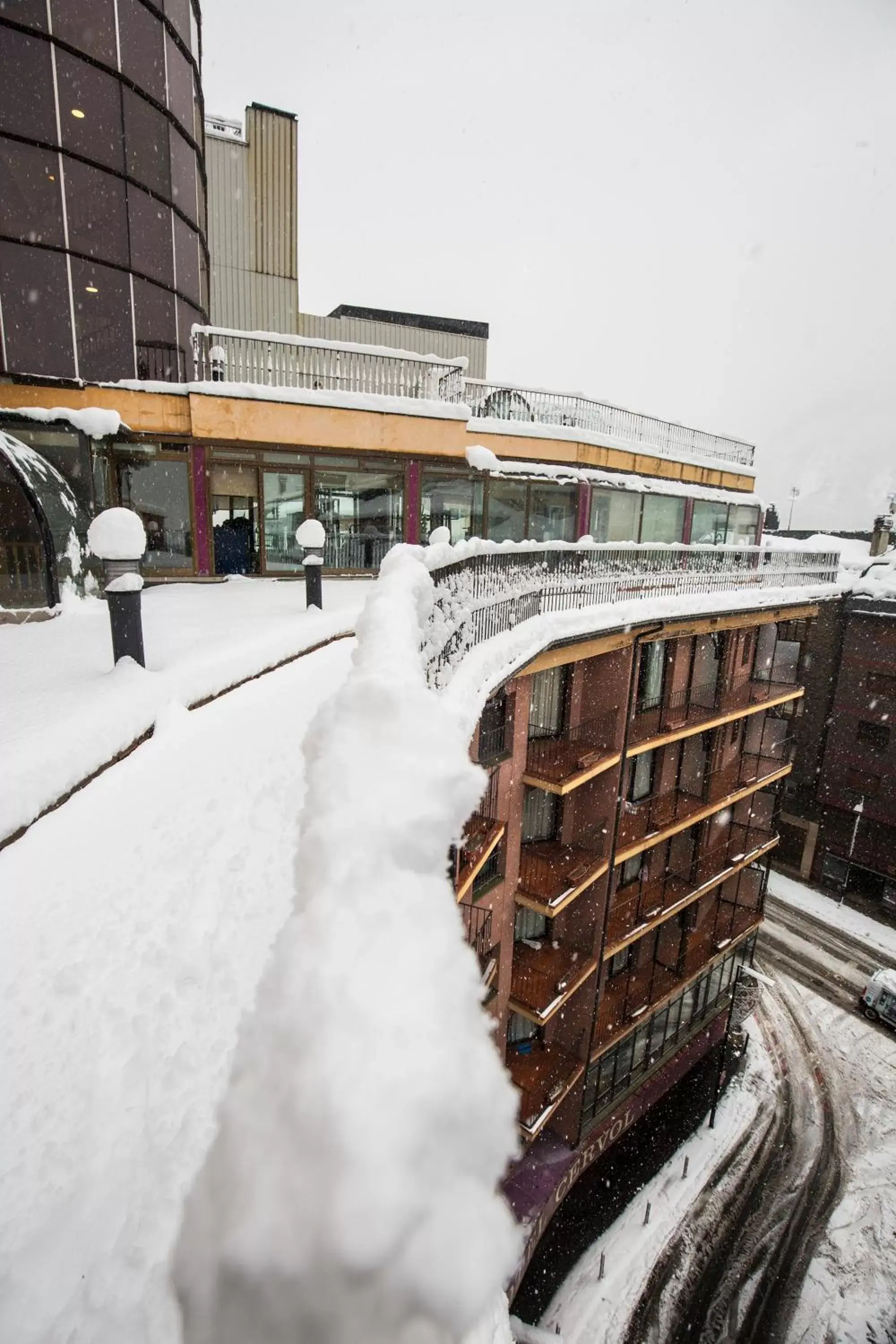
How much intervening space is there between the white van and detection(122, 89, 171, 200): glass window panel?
94.9 feet

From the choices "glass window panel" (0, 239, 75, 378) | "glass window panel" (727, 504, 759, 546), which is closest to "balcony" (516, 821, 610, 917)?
"glass window panel" (0, 239, 75, 378)

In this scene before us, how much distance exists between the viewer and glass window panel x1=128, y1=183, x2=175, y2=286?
14.1 m

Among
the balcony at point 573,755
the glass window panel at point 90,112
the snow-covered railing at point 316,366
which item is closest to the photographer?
the balcony at point 573,755

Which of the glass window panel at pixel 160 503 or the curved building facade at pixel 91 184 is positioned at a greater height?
the curved building facade at pixel 91 184

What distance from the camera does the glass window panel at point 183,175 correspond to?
15062 mm

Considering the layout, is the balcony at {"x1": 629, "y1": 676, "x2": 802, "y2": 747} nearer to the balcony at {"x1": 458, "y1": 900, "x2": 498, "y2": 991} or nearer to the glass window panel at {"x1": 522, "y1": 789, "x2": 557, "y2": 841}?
the glass window panel at {"x1": 522, "y1": 789, "x2": 557, "y2": 841}

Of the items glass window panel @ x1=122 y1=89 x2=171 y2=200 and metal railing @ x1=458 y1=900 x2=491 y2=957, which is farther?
glass window panel @ x1=122 y1=89 x2=171 y2=200

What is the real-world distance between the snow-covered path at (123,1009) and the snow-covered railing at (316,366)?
39.9ft

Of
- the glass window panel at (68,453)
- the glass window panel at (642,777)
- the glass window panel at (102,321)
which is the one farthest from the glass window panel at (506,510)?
the glass window panel at (68,453)

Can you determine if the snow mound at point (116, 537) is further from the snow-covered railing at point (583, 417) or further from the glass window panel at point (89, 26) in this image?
the glass window panel at point (89, 26)

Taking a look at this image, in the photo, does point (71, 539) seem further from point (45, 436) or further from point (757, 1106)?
point (757, 1106)

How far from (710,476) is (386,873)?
27.6 metres

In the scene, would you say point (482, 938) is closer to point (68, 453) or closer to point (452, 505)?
Result: point (452, 505)

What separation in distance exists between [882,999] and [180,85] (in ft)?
102
